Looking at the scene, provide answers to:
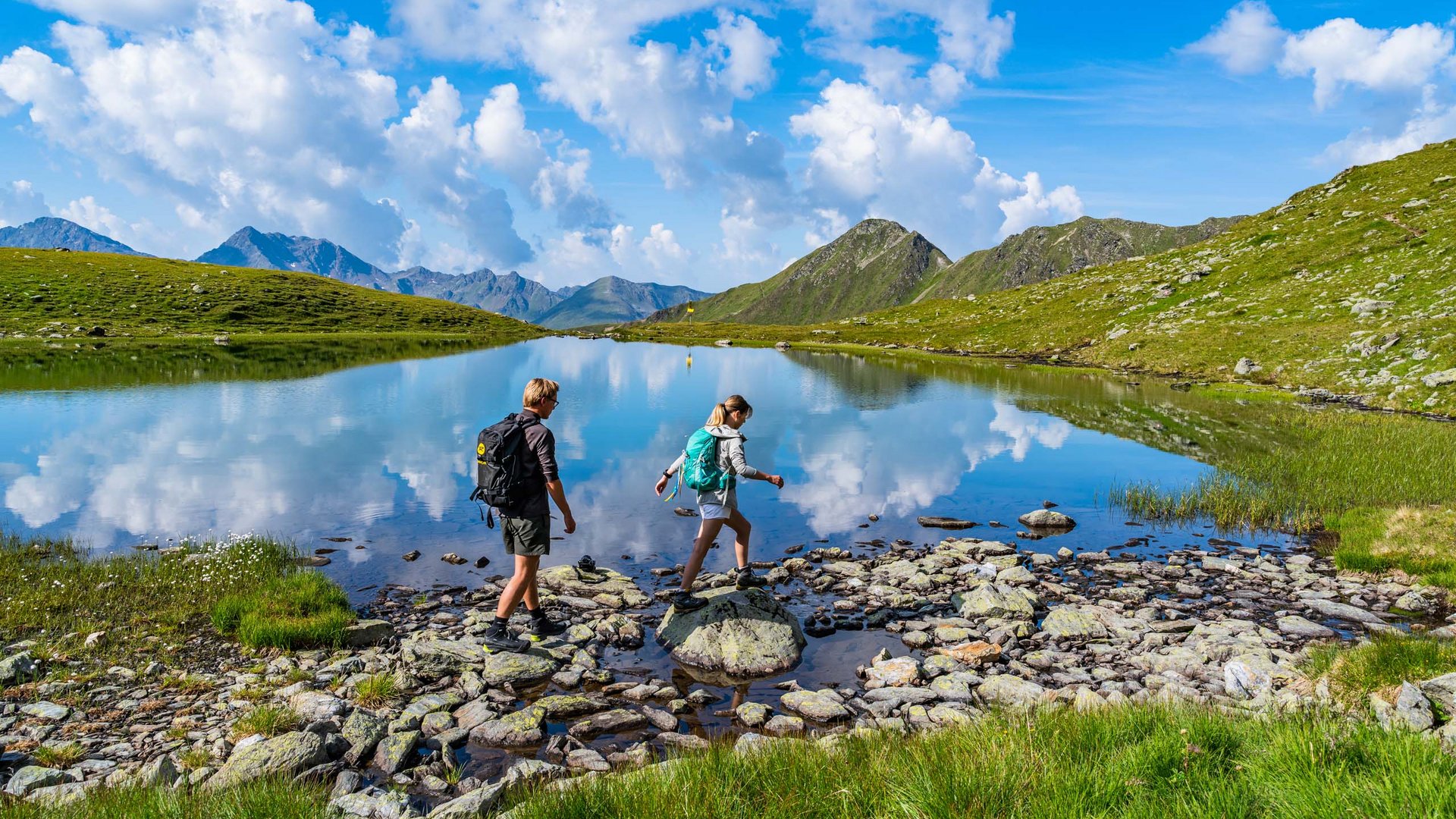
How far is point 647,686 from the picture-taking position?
453 inches

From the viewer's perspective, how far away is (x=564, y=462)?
31.9m

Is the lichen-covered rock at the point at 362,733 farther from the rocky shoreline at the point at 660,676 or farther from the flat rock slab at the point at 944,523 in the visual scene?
the flat rock slab at the point at 944,523

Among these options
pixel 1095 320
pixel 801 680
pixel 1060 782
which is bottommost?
pixel 801 680

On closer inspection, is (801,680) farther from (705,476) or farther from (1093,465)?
(1093,465)

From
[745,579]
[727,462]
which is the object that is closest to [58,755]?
[727,462]

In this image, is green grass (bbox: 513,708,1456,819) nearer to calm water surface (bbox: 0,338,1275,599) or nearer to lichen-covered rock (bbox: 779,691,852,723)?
lichen-covered rock (bbox: 779,691,852,723)

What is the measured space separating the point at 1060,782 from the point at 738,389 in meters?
62.1

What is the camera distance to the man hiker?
12539mm

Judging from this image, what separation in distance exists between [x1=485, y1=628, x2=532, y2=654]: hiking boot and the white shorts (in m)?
4.30

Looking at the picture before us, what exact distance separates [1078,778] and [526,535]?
9516 millimetres

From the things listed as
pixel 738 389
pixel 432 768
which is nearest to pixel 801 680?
pixel 432 768

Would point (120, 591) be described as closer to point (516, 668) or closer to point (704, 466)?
point (516, 668)

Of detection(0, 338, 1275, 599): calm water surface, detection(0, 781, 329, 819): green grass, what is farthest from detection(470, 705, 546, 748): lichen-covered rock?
detection(0, 338, 1275, 599): calm water surface

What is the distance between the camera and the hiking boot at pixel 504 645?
488 inches
